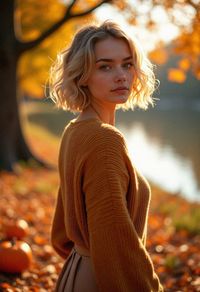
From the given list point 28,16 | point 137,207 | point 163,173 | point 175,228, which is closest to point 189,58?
point 175,228

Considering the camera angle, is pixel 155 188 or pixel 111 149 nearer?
pixel 111 149

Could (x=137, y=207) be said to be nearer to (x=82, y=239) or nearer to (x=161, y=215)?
(x=82, y=239)

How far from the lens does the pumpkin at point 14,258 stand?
3.88m

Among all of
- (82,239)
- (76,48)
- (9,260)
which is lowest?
(9,260)

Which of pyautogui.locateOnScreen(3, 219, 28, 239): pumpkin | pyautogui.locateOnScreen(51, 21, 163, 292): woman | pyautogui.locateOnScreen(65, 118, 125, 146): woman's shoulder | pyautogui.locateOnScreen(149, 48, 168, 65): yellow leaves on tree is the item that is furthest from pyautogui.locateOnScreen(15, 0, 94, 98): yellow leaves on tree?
pyautogui.locateOnScreen(65, 118, 125, 146): woman's shoulder

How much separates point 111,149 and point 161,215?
6.24 meters

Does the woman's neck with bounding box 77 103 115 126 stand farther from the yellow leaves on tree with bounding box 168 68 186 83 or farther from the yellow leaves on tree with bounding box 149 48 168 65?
the yellow leaves on tree with bounding box 149 48 168 65

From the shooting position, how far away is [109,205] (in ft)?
6.59

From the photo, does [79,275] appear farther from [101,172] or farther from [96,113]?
[96,113]

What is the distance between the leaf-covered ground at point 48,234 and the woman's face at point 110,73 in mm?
2032

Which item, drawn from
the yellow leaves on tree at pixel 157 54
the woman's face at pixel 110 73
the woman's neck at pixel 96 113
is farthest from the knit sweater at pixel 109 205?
the yellow leaves on tree at pixel 157 54

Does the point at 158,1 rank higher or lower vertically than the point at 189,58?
higher

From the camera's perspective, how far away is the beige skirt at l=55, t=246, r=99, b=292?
87.6 inches

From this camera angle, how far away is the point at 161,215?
8.03 metres
